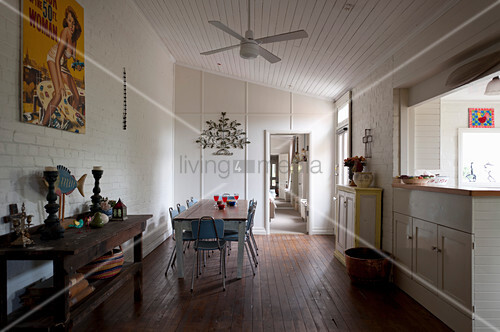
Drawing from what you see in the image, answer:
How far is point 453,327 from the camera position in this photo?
2678 millimetres

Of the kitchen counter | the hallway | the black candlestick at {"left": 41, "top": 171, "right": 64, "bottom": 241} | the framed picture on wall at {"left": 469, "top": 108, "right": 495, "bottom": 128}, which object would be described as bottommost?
the hallway

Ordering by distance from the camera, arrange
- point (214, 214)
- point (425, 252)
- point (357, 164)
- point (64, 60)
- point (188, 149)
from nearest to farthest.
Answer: point (64, 60) < point (425, 252) < point (214, 214) < point (357, 164) < point (188, 149)

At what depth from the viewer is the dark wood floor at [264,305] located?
2.78 meters

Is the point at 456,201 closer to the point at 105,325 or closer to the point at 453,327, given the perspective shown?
the point at 453,327

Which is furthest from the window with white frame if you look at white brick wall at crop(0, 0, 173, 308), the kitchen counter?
white brick wall at crop(0, 0, 173, 308)

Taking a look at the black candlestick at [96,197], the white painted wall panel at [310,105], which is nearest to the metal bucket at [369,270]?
the black candlestick at [96,197]

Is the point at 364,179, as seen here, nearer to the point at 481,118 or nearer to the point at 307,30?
the point at 307,30

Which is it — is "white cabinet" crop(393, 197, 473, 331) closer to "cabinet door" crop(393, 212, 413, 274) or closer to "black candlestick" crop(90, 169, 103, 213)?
"cabinet door" crop(393, 212, 413, 274)

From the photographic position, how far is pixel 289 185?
12914 millimetres

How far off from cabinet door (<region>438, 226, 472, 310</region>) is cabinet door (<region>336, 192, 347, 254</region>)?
6.12 feet

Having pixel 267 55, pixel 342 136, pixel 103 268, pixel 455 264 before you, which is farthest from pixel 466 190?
pixel 342 136

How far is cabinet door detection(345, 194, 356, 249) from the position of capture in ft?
14.4

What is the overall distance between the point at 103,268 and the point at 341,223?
351 cm

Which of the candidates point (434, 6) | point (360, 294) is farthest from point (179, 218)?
point (434, 6)
